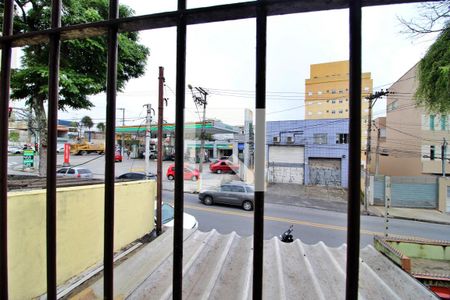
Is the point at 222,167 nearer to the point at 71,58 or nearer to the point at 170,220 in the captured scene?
the point at 71,58

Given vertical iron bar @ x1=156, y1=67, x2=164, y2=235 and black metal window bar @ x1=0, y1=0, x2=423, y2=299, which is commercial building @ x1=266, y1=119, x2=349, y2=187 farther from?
black metal window bar @ x1=0, y1=0, x2=423, y2=299

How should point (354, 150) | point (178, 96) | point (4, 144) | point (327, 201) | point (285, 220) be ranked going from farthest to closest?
point (327, 201)
point (285, 220)
point (4, 144)
point (178, 96)
point (354, 150)

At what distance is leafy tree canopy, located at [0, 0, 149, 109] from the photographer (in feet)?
24.8

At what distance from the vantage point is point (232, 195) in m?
12.8

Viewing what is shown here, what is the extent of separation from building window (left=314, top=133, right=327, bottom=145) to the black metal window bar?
72.7 ft

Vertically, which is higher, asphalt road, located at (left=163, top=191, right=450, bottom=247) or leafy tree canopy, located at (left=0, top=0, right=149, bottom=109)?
leafy tree canopy, located at (left=0, top=0, right=149, bottom=109)

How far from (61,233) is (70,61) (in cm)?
815

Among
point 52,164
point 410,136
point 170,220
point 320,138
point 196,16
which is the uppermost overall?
point 410,136

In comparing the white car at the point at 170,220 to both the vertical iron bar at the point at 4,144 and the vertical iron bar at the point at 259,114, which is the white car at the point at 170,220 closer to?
the vertical iron bar at the point at 4,144

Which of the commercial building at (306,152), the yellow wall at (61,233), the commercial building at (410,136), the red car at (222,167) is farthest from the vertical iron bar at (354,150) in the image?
the red car at (222,167)

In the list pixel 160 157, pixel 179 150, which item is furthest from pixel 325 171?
pixel 179 150

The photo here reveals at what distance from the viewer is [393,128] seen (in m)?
23.2

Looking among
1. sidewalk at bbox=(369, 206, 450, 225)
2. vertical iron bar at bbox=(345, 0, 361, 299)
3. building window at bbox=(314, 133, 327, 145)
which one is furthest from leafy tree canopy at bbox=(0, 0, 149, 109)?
building window at bbox=(314, 133, 327, 145)

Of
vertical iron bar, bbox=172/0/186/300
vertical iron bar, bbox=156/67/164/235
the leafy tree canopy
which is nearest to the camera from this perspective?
vertical iron bar, bbox=172/0/186/300
